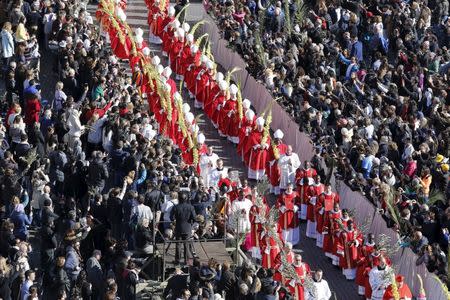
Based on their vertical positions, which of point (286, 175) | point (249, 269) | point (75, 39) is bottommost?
point (249, 269)

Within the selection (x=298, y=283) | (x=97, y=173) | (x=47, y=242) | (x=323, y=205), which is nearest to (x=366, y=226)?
(x=323, y=205)

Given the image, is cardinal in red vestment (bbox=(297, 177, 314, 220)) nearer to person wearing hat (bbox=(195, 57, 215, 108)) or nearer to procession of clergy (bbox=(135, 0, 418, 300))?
procession of clergy (bbox=(135, 0, 418, 300))

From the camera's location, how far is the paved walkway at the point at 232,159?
3538 cm

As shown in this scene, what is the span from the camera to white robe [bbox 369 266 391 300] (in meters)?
33.7

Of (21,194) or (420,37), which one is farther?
(420,37)

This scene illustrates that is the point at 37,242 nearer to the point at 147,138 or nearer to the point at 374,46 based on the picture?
the point at 147,138

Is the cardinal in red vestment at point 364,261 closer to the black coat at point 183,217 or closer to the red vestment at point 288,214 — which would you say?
the red vestment at point 288,214

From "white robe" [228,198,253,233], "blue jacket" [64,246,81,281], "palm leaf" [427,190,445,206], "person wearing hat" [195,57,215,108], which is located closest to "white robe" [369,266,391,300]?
"white robe" [228,198,253,233]

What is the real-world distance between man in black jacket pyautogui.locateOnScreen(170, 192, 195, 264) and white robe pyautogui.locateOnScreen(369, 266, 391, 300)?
11.4ft

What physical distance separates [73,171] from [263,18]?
12000 mm

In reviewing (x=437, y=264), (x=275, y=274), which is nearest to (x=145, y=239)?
(x=275, y=274)

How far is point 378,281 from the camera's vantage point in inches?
1332

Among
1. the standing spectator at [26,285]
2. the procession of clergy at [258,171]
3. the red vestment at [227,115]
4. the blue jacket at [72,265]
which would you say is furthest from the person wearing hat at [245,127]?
the standing spectator at [26,285]

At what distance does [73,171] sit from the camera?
35.1 metres
